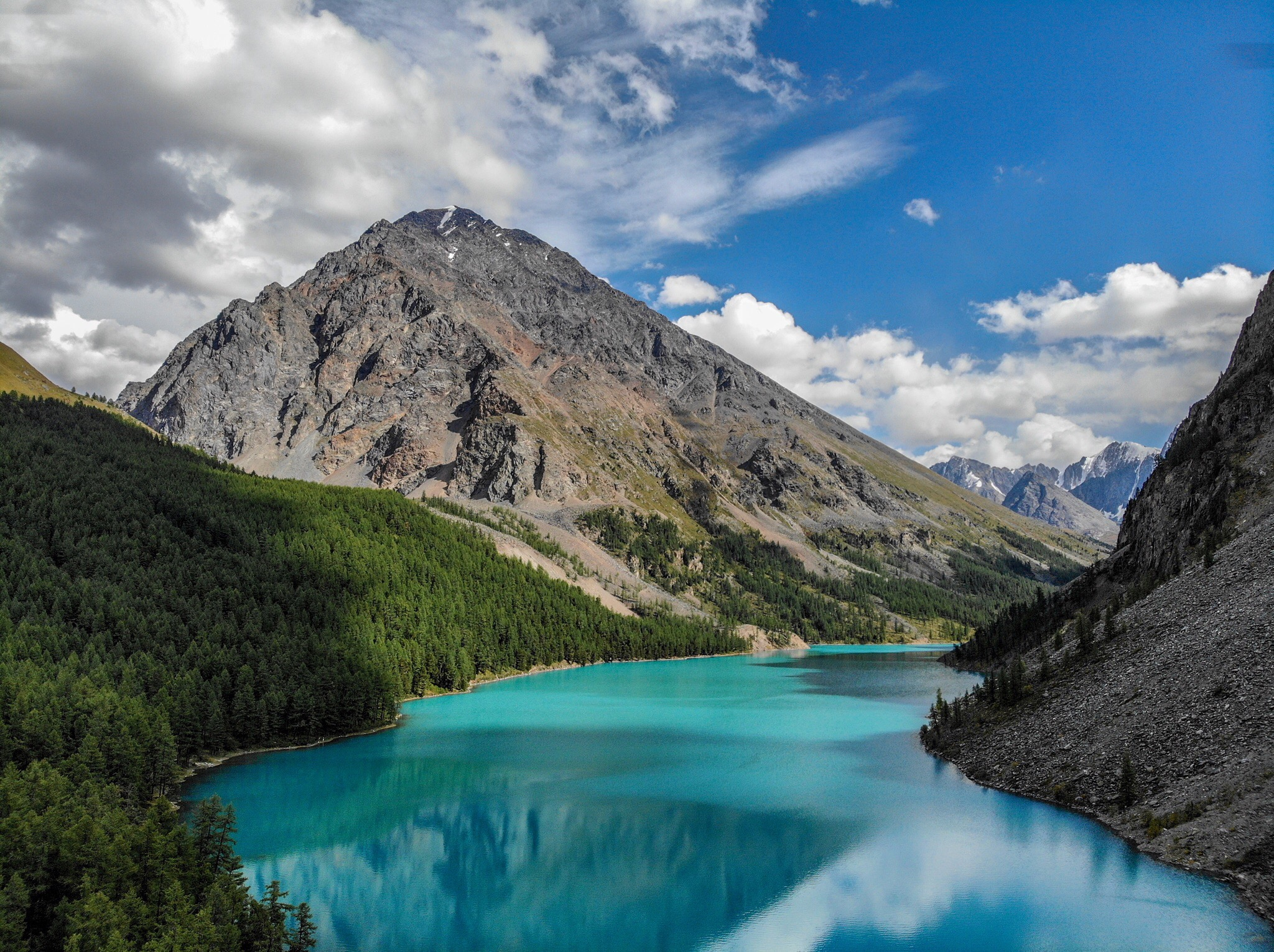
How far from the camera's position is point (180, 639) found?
72312mm

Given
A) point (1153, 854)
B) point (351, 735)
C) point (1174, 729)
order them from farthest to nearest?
point (351, 735) < point (1174, 729) < point (1153, 854)

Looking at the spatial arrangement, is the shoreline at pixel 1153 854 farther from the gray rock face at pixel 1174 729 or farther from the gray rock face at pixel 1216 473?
the gray rock face at pixel 1216 473

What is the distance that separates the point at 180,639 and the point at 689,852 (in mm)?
59392

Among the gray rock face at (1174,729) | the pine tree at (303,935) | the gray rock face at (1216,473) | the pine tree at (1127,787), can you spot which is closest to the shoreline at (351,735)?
the pine tree at (303,935)

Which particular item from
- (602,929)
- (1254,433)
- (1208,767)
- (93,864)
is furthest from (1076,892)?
(1254,433)

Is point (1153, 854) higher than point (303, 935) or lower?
higher

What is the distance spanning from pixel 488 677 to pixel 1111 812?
9895cm

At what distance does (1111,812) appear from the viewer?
3522 centimetres

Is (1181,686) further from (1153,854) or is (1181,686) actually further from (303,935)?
(303,935)

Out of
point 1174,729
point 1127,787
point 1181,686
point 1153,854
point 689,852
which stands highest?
point 1181,686

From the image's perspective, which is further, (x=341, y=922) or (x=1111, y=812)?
(x=1111, y=812)

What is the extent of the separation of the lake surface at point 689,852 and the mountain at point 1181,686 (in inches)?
72.2

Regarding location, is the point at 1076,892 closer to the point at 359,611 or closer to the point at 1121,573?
the point at 1121,573

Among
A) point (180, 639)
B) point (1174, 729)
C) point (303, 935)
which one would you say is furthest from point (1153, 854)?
point (180, 639)
